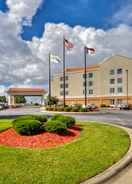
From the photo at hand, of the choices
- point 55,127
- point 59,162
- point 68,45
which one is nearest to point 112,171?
point 59,162

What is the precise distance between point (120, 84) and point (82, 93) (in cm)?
1276

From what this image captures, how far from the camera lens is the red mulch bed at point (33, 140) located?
9039mm

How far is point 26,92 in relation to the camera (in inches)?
3910

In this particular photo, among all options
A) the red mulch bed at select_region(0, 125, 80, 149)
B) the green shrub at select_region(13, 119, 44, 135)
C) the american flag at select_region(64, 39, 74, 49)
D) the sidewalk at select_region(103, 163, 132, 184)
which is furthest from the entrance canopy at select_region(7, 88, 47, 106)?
the sidewalk at select_region(103, 163, 132, 184)

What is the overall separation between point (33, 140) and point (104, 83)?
67.8 meters

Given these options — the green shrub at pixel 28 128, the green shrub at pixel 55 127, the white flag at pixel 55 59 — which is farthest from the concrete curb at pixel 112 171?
the white flag at pixel 55 59

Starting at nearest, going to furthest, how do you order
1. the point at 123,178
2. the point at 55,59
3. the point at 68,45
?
the point at 123,178 < the point at 68,45 < the point at 55,59

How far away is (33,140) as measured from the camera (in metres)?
9.52

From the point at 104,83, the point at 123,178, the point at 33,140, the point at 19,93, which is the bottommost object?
the point at 123,178

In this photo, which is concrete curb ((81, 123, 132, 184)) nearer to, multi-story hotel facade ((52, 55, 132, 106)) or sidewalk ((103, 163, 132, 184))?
sidewalk ((103, 163, 132, 184))

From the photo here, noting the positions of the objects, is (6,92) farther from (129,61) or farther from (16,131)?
(16,131)

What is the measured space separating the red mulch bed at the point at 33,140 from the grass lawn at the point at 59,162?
57 centimetres

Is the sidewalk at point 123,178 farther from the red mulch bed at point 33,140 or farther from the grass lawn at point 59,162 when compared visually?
the red mulch bed at point 33,140

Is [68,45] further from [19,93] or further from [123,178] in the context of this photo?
[19,93]
